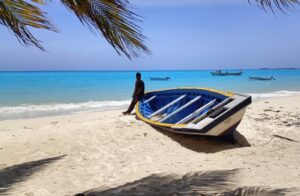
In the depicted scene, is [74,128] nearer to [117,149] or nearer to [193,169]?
[117,149]

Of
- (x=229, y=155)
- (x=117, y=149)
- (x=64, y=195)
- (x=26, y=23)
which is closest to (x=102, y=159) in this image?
(x=117, y=149)

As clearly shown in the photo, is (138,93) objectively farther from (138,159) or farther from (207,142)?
(138,159)

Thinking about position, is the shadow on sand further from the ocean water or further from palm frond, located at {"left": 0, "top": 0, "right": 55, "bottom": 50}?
the ocean water

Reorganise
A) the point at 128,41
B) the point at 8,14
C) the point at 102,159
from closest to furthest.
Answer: the point at 128,41 < the point at 8,14 < the point at 102,159

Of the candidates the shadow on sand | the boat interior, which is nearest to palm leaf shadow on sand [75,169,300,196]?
the shadow on sand

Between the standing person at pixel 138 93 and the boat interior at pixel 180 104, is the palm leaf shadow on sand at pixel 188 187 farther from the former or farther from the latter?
the standing person at pixel 138 93

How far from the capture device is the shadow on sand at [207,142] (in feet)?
22.5

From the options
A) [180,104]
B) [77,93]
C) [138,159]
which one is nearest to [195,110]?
[180,104]

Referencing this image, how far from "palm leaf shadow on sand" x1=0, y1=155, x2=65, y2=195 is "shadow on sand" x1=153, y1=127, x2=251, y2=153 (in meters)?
2.55

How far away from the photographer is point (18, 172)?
16.1 ft

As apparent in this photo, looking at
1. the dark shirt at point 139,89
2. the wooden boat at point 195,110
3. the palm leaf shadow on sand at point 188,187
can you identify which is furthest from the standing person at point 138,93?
the palm leaf shadow on sand at point 188,187

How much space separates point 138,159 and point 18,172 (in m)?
1.93

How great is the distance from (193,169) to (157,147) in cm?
158

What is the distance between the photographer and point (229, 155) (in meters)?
6.13
